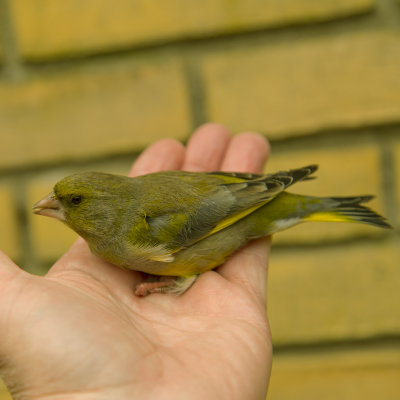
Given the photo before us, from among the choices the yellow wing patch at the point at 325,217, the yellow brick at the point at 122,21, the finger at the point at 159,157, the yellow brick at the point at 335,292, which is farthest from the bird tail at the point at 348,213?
the yellow brick at the point at 122,21

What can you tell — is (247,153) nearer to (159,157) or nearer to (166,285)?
(159,157)

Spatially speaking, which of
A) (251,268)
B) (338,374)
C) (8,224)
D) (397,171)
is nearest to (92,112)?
(8,224)

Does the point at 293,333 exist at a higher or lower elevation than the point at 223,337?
lower

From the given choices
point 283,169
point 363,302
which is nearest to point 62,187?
point 283,169

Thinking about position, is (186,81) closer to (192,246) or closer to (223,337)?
(192,246)

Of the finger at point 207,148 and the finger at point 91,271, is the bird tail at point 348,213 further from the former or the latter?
the finger at point 91,271

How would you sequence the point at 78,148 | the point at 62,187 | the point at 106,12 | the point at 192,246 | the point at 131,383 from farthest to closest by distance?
the point at 78,148
the point at 106,12
the point at 192,246
the point at 62,187
the point at 131,383
